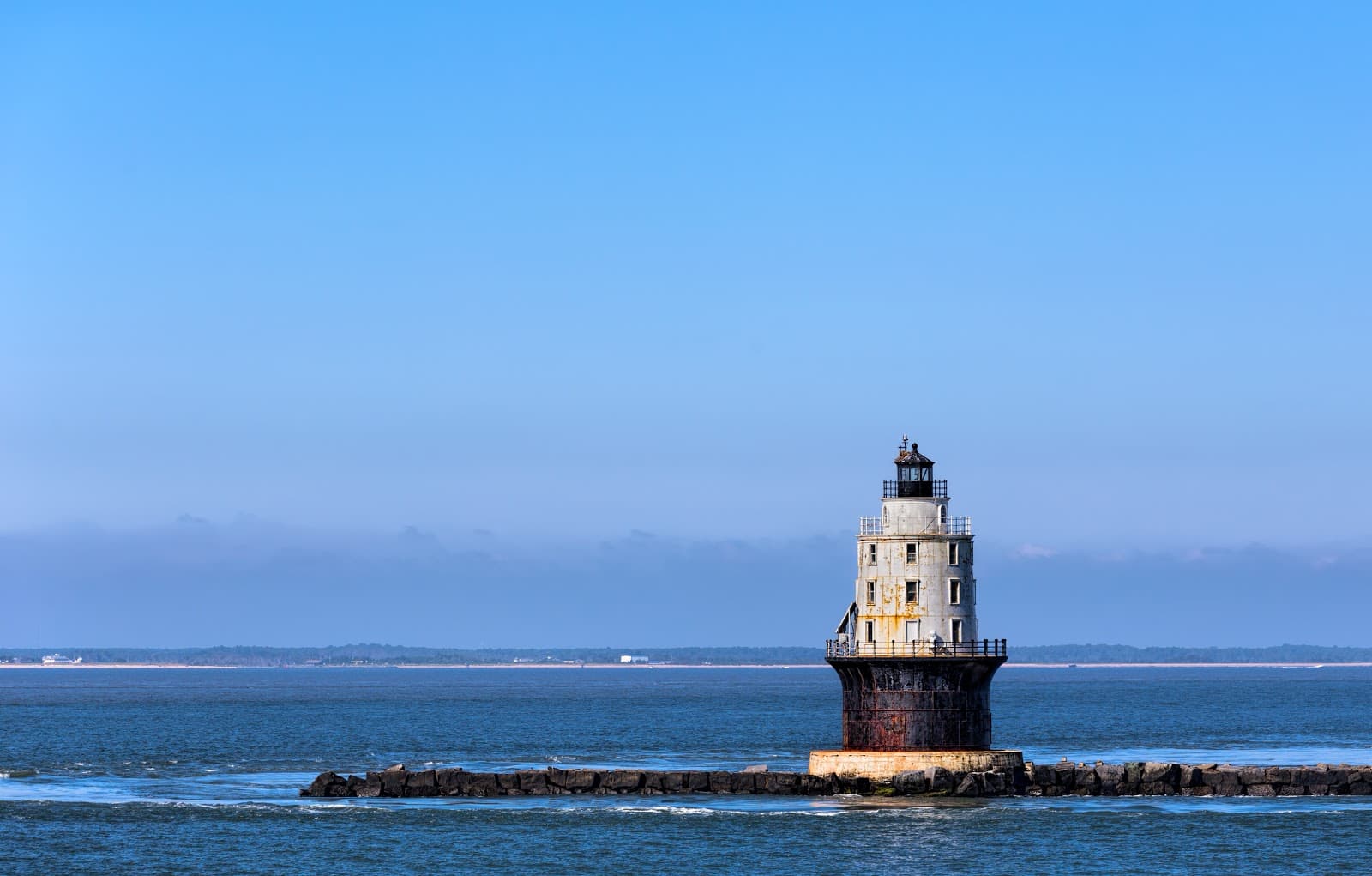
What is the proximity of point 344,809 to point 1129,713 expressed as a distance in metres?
95.8

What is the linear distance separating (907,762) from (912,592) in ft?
16.4

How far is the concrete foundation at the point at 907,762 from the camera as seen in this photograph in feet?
208

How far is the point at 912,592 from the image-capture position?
64.1 metres

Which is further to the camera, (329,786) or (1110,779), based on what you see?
(329,786)

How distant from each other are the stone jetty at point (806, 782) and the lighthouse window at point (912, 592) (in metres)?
5.72

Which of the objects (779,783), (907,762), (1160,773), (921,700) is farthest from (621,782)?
(1160,773)

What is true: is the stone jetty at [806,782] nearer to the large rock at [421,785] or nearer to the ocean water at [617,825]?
the large rock at [421,785]

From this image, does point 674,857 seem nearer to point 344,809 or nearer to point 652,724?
point 344,809

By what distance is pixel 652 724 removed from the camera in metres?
130

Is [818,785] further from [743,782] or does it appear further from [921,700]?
[921,700]

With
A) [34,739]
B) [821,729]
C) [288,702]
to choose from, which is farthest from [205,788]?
[288,702]

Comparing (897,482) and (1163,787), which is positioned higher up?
(897,482)

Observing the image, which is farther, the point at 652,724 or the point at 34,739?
the point at 652,724

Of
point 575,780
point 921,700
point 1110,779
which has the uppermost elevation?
point 921,700
